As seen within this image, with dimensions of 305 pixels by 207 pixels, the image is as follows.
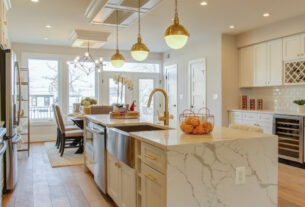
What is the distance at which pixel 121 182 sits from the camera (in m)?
2.56

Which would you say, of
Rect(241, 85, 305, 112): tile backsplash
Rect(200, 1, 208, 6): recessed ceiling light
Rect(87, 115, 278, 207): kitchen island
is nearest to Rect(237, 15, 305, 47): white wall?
Rect(241, 85, 305, 112): tile backsplash

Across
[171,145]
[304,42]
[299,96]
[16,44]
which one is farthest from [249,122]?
[16,44]

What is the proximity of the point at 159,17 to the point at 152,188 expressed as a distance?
372cm

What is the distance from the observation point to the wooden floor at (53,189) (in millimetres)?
3061

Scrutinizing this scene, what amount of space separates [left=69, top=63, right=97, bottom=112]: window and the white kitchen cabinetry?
421cm

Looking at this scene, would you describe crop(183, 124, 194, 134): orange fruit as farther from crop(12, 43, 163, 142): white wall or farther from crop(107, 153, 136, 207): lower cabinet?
crop(12, 43, 163, 142): white wall

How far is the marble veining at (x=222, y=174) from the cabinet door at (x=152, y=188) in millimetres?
81

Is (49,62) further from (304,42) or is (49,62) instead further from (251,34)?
(304,42)

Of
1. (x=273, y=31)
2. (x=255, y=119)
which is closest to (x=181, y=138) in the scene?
(x=255, y=119)

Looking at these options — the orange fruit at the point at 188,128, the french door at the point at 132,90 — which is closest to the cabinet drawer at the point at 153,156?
the orange fruit at the point at 188,128

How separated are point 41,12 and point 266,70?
177 inches

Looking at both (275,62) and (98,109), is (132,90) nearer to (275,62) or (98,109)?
(98,109)

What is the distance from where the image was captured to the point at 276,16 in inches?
190

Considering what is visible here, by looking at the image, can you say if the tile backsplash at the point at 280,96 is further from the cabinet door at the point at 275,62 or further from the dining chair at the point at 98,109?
the dining chair at the point at 98,109
